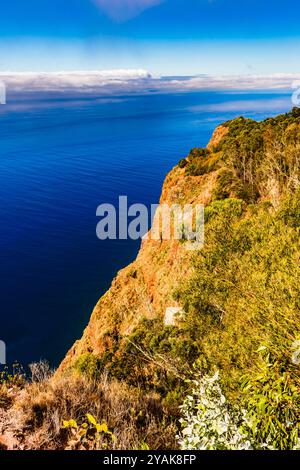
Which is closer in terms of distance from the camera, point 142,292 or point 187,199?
point 142,292

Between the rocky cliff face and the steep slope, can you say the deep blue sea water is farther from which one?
the steep slope

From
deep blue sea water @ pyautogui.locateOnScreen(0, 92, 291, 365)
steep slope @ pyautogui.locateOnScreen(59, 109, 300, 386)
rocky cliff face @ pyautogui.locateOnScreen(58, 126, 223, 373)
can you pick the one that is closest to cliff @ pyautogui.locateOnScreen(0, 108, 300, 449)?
rocky cliff face @ pyautogui.locateOnScreen(58, 126, 223, 373)

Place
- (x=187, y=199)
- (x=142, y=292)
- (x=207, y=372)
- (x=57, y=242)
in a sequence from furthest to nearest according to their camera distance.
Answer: (x=57, y=242)
(x=187, y=199)
(x=142, y=292)
(x=207, y=372)

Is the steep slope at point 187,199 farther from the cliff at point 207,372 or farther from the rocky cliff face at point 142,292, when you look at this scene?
the cliff at point 207,372

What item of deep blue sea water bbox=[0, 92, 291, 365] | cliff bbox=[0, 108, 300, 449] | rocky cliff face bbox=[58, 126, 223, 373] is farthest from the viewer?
deep blue sea water bbox=[0, 92, 291, 365]

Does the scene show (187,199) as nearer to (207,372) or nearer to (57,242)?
(207,372)

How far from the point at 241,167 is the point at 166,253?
12787 millimetres

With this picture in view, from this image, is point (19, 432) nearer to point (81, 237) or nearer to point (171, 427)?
point (171, 427)

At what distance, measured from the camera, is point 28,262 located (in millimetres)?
77188

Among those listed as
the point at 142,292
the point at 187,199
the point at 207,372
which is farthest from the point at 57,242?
the point at 207,372

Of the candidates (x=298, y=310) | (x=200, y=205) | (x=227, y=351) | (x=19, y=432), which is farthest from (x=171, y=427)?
(x=200, y=205)

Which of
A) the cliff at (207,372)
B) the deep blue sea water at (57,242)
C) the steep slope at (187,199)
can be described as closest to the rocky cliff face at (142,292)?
the steep slope at (187,199)

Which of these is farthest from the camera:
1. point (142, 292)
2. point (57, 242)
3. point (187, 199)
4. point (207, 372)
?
point (57, 242)
